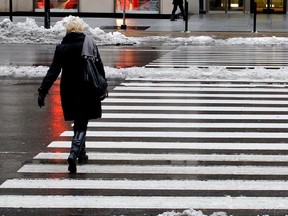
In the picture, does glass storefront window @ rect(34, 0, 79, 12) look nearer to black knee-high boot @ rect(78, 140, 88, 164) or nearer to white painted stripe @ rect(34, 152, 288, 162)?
white painted stripe @ rect(34, 152, 288, 162)

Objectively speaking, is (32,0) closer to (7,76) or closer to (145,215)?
(7,76)

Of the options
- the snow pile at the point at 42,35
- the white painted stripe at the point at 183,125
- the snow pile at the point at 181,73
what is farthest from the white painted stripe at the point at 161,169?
the snow pile at the point at 42,35

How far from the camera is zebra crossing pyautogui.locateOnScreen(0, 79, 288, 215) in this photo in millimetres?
7578

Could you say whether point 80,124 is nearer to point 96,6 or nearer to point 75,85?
point 75,85

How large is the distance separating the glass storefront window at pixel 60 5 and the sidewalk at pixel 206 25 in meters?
1.29

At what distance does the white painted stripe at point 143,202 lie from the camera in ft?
24.4

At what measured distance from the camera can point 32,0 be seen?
42.1 meters

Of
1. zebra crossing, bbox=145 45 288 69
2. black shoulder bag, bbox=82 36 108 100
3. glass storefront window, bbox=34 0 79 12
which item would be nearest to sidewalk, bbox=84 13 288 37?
glass storefront window, bbox=34 0 79 12

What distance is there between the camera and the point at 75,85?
8.84 meters

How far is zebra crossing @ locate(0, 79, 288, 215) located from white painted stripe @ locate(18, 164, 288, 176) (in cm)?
1

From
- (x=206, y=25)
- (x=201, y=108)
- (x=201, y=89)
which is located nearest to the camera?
(x=201, y=108)

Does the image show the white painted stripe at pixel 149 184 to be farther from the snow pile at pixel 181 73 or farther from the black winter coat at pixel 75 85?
the snow pile at pixel 181 73

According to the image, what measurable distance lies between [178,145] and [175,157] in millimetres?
770

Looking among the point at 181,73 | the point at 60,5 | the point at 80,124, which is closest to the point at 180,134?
the point at 80,124
